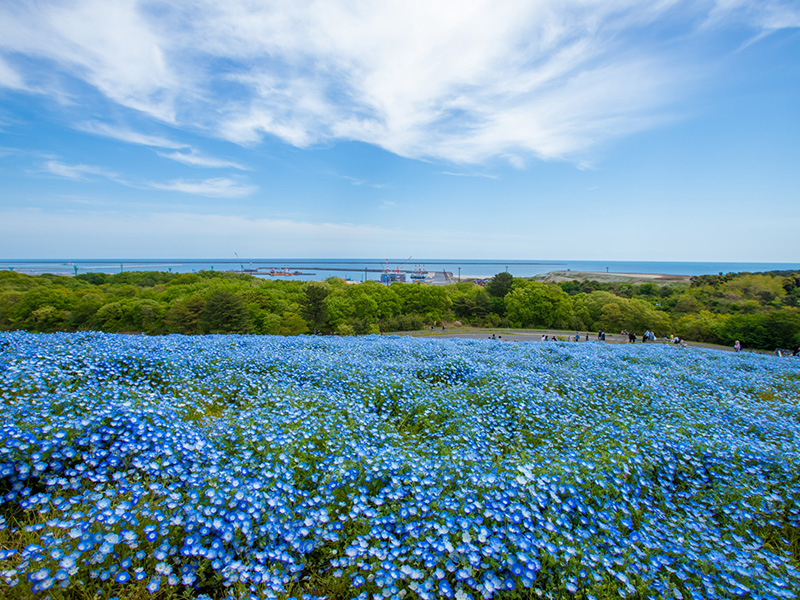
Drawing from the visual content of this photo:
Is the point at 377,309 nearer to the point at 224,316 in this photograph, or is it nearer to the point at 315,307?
the point at 315,307

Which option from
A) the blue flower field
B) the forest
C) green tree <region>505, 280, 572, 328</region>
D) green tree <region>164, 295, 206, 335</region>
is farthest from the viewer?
green tree <region>505, 280, 572, 328</region>

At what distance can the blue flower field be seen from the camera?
10.5 feet

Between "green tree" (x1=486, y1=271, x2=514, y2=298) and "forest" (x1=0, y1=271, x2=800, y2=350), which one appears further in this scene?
"green tree" (x1=486, y1=271, x2=514, y2=298)

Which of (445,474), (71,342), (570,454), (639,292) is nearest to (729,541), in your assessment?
(570,454)

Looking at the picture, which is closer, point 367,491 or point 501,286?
point 367,491

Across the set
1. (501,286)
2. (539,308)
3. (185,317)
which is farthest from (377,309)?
(185,317)

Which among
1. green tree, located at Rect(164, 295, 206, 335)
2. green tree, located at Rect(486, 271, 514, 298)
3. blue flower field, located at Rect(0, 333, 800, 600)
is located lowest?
green tree, located at Rect(164, 295, 206, 335)

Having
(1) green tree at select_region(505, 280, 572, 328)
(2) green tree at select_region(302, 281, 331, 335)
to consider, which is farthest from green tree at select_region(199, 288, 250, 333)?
(1) green tree at select_region(505, 280, 572, 328)

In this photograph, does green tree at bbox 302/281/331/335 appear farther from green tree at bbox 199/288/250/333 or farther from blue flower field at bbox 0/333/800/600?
blue flower field at bbox 0/333/800/600

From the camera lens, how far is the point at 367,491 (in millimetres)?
4246

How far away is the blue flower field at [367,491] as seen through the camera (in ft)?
10.5

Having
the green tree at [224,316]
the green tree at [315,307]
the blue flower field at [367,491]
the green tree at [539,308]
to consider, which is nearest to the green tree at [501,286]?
the green tree at [539,308]

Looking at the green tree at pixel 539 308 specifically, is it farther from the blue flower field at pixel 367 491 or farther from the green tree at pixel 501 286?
the blue flower field at pixel 367 491

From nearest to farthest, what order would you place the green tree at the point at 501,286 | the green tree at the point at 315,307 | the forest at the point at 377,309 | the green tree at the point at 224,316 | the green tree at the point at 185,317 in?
1. the green tree at the point at 224,316
2. the forest at the point at 377,309
3. the green tree at the point at 185,317
4. the green tree at the point at 315,307
5. the green tree at the point at 501,286
